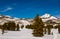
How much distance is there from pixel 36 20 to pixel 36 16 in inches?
30.9

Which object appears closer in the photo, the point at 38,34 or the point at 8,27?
the point at 38,34

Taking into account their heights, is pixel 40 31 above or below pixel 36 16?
below

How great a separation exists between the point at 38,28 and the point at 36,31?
70cm

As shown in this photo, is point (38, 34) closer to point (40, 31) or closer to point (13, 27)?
point (40, 31)

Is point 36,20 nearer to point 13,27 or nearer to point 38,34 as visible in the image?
point 38,34

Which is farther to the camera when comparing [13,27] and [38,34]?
[13,27]

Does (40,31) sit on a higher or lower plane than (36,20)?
lower

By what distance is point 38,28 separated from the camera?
31312 millimetres

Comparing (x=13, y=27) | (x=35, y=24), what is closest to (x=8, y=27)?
(x=13, y=27)

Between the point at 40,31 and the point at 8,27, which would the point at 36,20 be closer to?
the point at 40,31

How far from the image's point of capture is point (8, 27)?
58875 mm

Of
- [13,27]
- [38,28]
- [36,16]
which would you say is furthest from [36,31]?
[13,27]

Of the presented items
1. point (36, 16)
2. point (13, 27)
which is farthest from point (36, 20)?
point (13, 27)

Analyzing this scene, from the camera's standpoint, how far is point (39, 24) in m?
32.0
